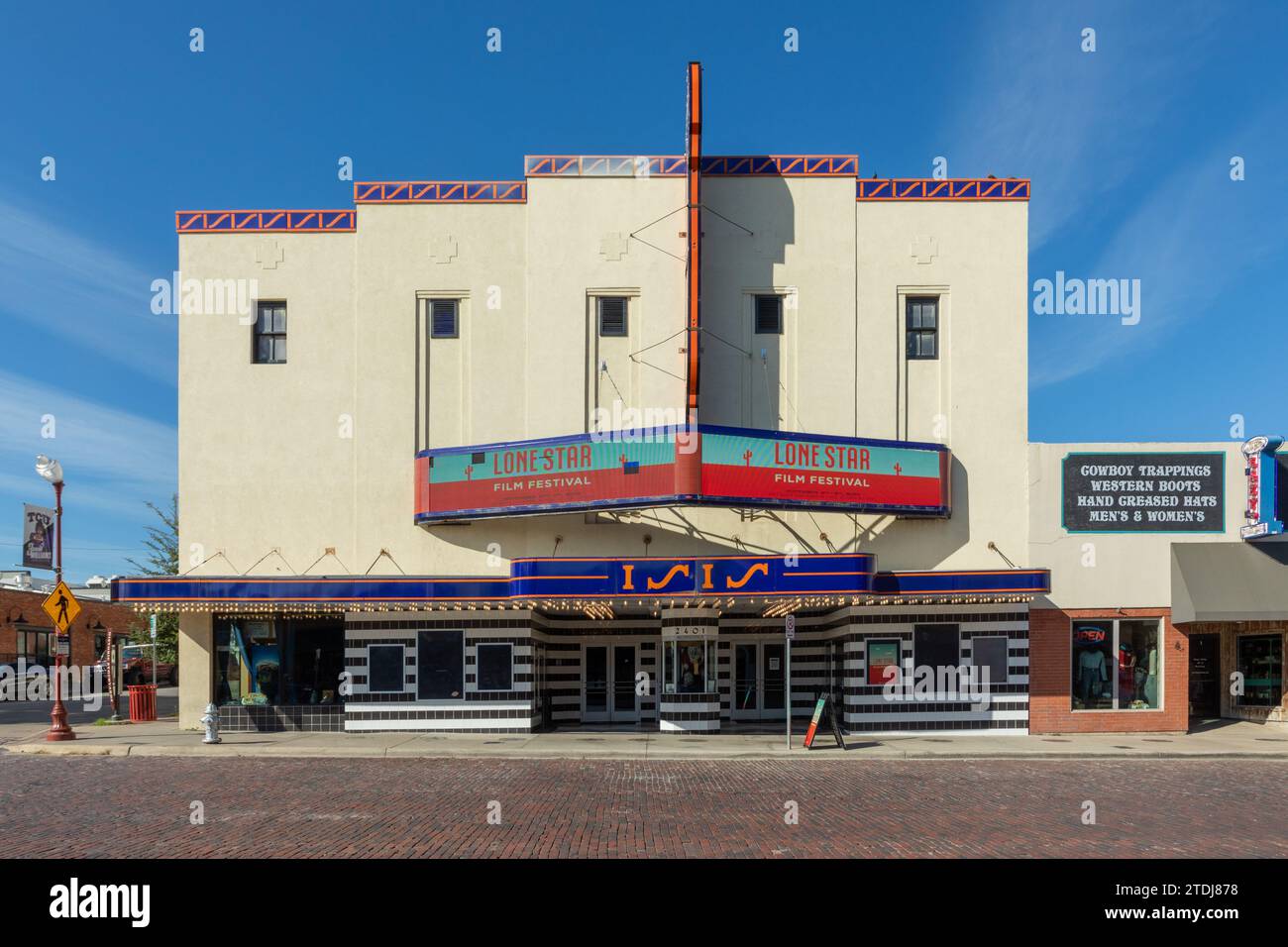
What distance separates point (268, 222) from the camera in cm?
2556

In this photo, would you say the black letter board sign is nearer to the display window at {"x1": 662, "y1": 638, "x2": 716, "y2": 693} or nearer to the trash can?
the display window at {"x1": 662, "y1": 638, "x2": 716, "y2": 693}

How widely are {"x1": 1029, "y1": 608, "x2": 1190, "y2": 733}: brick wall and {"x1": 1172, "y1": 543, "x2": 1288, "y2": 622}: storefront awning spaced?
3.23ft

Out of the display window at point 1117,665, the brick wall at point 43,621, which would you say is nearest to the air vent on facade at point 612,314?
the display window at point 1117,665

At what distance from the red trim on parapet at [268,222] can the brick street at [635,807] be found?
13.0 m

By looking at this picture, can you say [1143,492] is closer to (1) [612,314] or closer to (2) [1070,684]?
(2) [1070,684]

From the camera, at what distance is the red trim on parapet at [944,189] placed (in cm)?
2553

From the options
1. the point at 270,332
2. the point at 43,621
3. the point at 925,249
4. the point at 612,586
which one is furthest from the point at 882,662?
the point at 43,621

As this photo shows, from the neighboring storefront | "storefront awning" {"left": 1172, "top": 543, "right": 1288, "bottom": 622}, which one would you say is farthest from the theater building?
the neighboring storefront

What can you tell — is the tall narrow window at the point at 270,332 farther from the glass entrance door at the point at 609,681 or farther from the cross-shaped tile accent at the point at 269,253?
the glass entrance door at the point at 609,681

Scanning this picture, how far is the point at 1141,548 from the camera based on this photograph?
25000mm

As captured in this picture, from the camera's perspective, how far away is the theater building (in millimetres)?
24609

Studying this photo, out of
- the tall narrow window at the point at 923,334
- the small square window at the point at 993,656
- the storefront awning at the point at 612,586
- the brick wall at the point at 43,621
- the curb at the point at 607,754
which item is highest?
the tall narrow window at the point at 923,334
